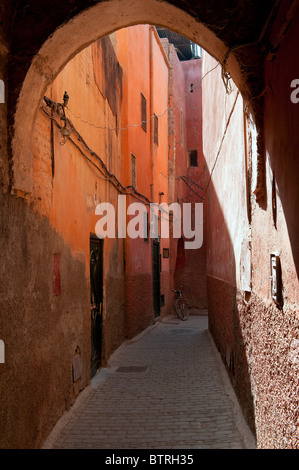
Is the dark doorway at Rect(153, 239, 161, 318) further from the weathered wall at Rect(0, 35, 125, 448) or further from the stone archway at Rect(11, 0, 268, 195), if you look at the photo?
the stone archway at Rect(11, 0, 268, 195)

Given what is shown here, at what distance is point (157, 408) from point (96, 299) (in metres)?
2.46

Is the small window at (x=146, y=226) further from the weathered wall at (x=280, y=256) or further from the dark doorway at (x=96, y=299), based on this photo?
the weathered wall at (x=280, y=256)

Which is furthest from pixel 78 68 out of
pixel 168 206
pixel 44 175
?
pixel 168 206

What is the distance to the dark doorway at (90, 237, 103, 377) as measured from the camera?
7484mm

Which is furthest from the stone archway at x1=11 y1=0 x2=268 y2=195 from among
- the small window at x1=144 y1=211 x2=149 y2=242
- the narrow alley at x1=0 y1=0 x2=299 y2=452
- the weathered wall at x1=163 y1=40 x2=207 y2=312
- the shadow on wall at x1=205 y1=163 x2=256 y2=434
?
the weathered wall at x1=163 y1=40 x2=207 y2=312

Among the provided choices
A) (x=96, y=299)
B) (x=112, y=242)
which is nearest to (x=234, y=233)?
(x=96, y=299)

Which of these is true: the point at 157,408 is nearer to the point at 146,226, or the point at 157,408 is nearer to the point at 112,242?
the point at 112,242

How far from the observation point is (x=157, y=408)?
586cm

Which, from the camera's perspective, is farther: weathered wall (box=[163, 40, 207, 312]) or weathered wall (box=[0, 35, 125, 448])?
weathered wall (box=[163, 40, 207, 312])

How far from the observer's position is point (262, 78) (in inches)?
146

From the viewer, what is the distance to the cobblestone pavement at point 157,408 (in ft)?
15.4

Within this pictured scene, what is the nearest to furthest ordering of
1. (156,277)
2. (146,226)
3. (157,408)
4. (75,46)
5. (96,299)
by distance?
(75,46) < (157,408) < (96,299) < (146,226) < (156,277)

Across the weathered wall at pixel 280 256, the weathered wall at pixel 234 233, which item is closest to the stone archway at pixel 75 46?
the weathered wall at pixel 280 256

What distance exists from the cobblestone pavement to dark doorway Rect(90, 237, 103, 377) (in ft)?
0.97
